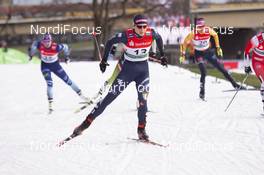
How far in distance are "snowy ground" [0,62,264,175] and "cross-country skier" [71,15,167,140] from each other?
538 millimetres

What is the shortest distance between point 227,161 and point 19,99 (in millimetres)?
10121

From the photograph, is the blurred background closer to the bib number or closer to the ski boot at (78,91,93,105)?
the ski boot at (78,91,93,105)

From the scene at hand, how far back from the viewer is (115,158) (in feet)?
23.7

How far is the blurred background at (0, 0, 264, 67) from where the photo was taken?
3516 centimetres

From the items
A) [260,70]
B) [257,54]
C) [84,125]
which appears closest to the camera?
[84,125]

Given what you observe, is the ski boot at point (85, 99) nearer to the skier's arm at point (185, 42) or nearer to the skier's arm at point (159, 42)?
the skier's arm at point (185, 42)

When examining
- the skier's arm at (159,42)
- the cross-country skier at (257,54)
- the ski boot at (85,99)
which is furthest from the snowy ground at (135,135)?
the skier's arm at (159,42)

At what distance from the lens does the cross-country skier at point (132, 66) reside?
8.06 m

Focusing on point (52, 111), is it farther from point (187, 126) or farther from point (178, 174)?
point (178, 174)

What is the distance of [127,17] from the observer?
4181cm

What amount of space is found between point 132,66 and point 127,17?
3400 cm

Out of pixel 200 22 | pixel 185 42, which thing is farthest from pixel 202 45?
pixel 200 22

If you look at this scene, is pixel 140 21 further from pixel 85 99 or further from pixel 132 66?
pixel 85 99

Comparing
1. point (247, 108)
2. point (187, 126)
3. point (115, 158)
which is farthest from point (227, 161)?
point (247, 108)
